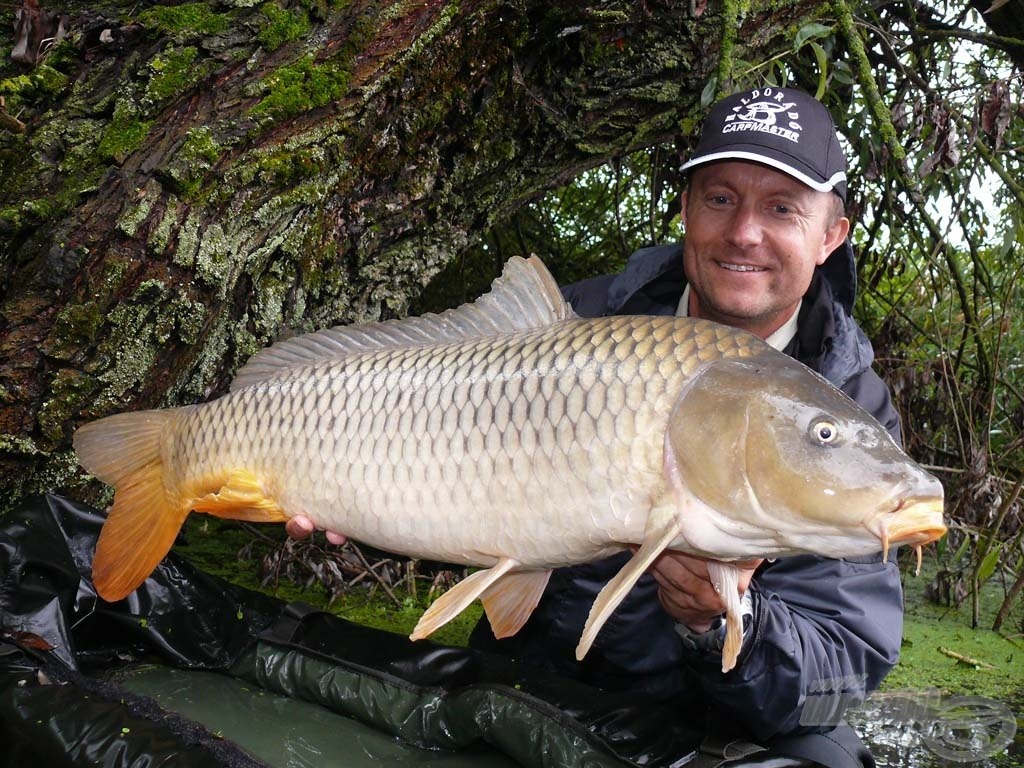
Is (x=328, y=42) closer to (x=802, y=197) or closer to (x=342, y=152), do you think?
(x=342, y=152)

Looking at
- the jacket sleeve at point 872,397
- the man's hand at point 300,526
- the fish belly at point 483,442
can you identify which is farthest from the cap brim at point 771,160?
the man's hand at point 300,526

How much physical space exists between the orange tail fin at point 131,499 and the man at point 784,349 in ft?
0.74

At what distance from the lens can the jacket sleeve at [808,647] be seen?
5.08 ft

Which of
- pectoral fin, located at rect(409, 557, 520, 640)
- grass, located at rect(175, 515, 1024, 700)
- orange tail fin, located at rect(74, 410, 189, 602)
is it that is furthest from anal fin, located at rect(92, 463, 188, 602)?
grass, located at rect(175, 515, 1024, 700)

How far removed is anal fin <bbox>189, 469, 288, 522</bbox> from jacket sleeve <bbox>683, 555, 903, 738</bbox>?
682mm

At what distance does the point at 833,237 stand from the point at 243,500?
1.28 m

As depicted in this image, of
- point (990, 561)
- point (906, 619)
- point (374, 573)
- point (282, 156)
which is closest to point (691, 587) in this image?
point (282, 156)

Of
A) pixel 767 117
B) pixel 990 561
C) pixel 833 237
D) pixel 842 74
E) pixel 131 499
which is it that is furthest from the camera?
pixel 990 561

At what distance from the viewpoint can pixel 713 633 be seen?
150cm

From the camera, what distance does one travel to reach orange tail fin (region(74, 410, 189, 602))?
5.08 feet

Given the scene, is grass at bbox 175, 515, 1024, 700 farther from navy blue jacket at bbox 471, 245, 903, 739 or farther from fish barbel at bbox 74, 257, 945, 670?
fish barbel at bbox 74, 257, 945, 670

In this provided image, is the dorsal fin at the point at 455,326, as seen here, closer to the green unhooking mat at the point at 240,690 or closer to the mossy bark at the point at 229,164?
the mossy bark at the point at 229,164

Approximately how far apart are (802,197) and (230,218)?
1090 mm

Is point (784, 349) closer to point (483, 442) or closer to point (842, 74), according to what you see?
point (842, 74)
